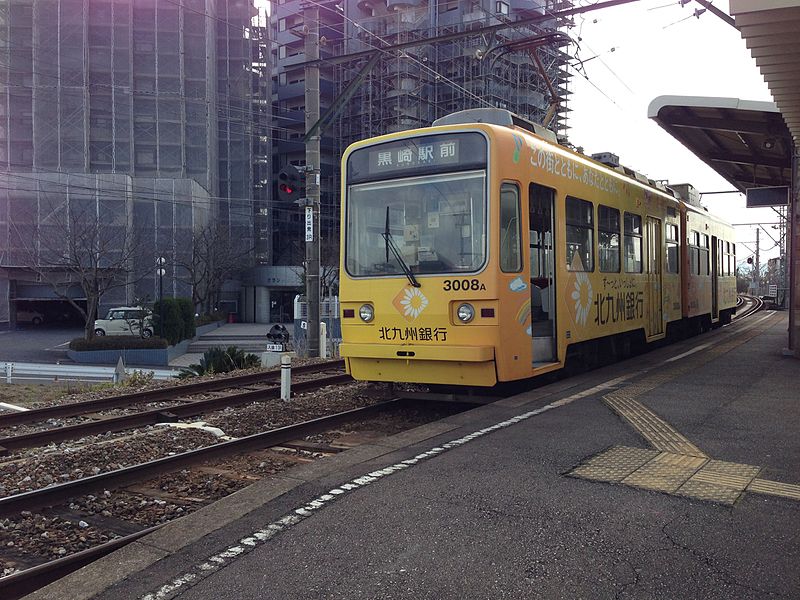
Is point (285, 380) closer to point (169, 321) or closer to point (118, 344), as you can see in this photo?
point (118, 344)

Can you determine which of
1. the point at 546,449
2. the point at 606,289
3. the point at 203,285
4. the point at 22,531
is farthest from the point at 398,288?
the point at 203,285

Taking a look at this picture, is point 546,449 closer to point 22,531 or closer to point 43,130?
point 22,531

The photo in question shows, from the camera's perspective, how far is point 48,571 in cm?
416

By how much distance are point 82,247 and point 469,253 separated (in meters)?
29.9

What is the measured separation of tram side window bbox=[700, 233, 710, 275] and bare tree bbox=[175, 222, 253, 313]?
95.9 ft

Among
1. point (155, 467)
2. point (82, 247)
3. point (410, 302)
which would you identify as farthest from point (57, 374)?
point (155, 467)

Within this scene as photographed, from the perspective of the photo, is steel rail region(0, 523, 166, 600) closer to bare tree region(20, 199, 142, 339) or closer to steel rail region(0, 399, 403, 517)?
steel rail region(0, 399, 403, 517)

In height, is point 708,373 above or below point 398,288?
below

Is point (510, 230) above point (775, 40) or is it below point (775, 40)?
below

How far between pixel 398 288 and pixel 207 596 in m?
5.16

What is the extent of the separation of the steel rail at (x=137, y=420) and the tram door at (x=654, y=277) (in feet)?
20.7

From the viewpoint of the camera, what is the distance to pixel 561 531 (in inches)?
162

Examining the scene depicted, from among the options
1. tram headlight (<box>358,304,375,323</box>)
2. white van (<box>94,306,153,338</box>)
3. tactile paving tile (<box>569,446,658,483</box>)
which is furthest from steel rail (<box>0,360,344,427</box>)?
white van (<box>94,306,153,338</box>)

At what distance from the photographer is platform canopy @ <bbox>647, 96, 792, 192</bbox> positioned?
12891 mm
